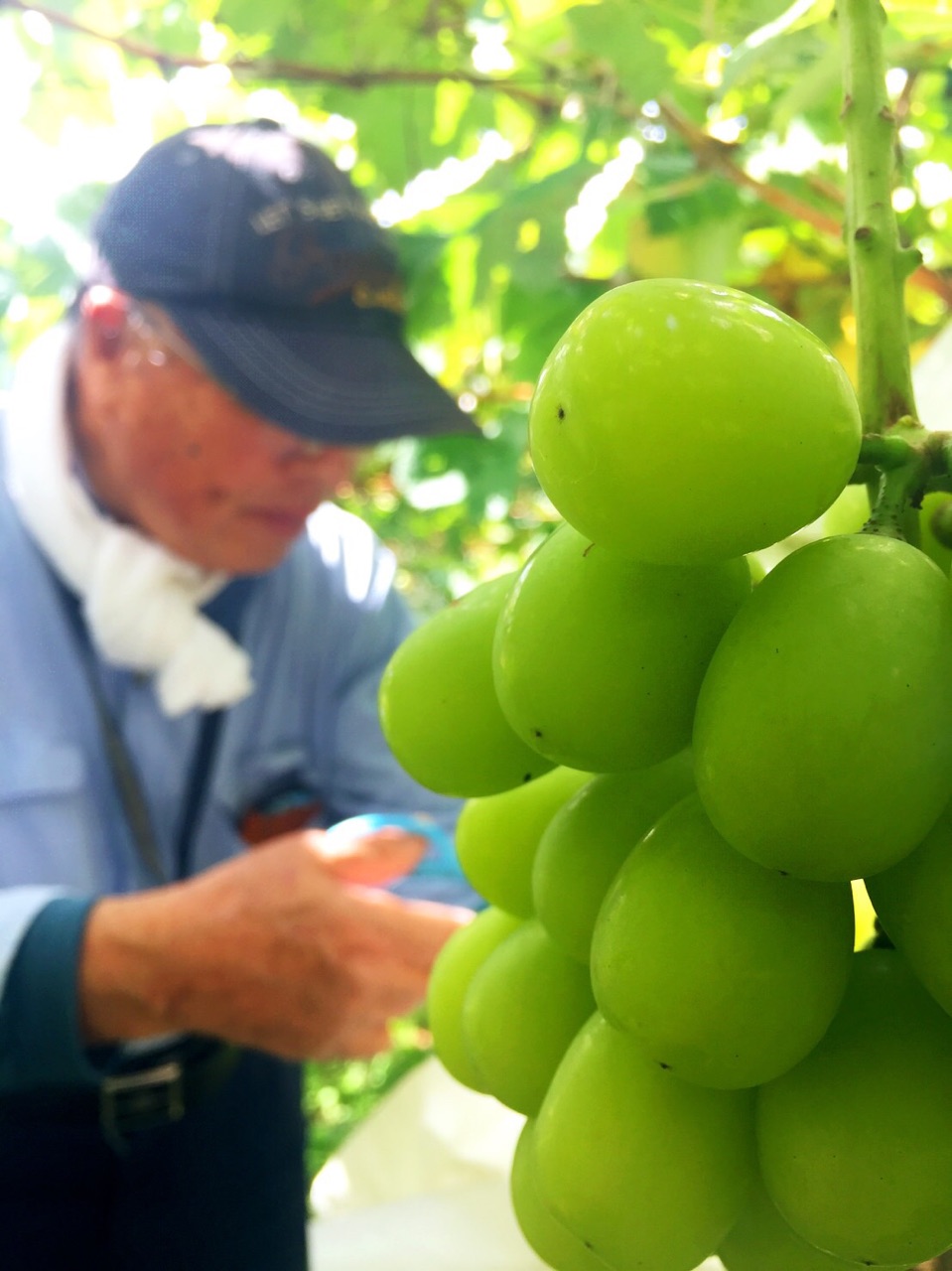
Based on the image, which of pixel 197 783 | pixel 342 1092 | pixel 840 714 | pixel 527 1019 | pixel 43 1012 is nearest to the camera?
pixel 840 714

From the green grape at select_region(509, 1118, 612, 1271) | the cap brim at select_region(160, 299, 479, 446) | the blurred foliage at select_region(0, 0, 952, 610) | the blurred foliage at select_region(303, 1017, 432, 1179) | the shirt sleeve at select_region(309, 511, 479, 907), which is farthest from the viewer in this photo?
the blurred foliage at select_region(303, 1017, 432, 1179)

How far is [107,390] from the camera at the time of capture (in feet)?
4.05

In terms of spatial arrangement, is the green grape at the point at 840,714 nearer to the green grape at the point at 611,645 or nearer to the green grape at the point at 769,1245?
the green grape at the point at 611,645

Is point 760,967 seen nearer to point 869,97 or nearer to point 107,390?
point 869,97

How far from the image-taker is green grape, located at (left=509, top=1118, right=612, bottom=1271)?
1.11 ft

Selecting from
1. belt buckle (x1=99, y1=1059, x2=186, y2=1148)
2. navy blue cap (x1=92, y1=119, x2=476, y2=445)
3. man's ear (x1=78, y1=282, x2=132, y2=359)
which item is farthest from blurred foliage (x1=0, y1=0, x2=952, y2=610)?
belt buckle (x1=99, y1=1059, x2=186, y2=1148)

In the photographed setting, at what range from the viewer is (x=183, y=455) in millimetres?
1213

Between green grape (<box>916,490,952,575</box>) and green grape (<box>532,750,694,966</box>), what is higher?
green grape (<box>916,490,952,575</box>)

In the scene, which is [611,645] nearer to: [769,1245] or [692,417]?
[692,417]

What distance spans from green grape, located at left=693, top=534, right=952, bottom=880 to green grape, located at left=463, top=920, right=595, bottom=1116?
117mm

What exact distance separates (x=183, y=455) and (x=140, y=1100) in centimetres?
71

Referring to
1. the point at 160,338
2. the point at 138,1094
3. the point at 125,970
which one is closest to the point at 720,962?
the point at 125,970

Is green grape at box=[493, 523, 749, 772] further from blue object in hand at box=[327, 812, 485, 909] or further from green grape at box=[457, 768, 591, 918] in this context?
blue object in hand at box=[327, 812, 485, 909]

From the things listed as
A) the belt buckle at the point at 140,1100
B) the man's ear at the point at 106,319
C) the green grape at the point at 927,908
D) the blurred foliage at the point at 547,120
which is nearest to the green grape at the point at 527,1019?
the green grape at the point at 927,908
